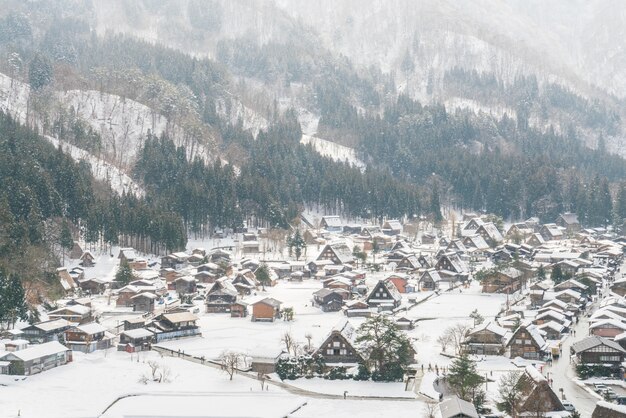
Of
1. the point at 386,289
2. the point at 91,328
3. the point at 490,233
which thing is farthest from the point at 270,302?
the point at 490,233

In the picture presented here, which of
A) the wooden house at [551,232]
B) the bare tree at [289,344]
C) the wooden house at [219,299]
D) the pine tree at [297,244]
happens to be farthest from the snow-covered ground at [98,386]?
the wooden house at [551,232]

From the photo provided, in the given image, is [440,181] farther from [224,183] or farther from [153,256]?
[153,256]

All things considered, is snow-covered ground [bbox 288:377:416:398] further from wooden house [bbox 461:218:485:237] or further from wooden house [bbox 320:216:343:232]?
wooden house [bbox 320:216:343:232]

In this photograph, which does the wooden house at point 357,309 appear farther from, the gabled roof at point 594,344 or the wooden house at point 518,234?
the wooden house at point 518,234

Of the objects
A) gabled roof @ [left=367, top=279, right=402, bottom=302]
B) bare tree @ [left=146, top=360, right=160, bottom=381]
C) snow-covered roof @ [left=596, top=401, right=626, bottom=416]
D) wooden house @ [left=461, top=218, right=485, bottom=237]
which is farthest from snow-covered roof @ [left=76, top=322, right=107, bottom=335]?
wooden house @ [left=461, top=218, right=485, bottom=237]

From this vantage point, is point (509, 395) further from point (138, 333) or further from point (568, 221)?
point (568, 221)
